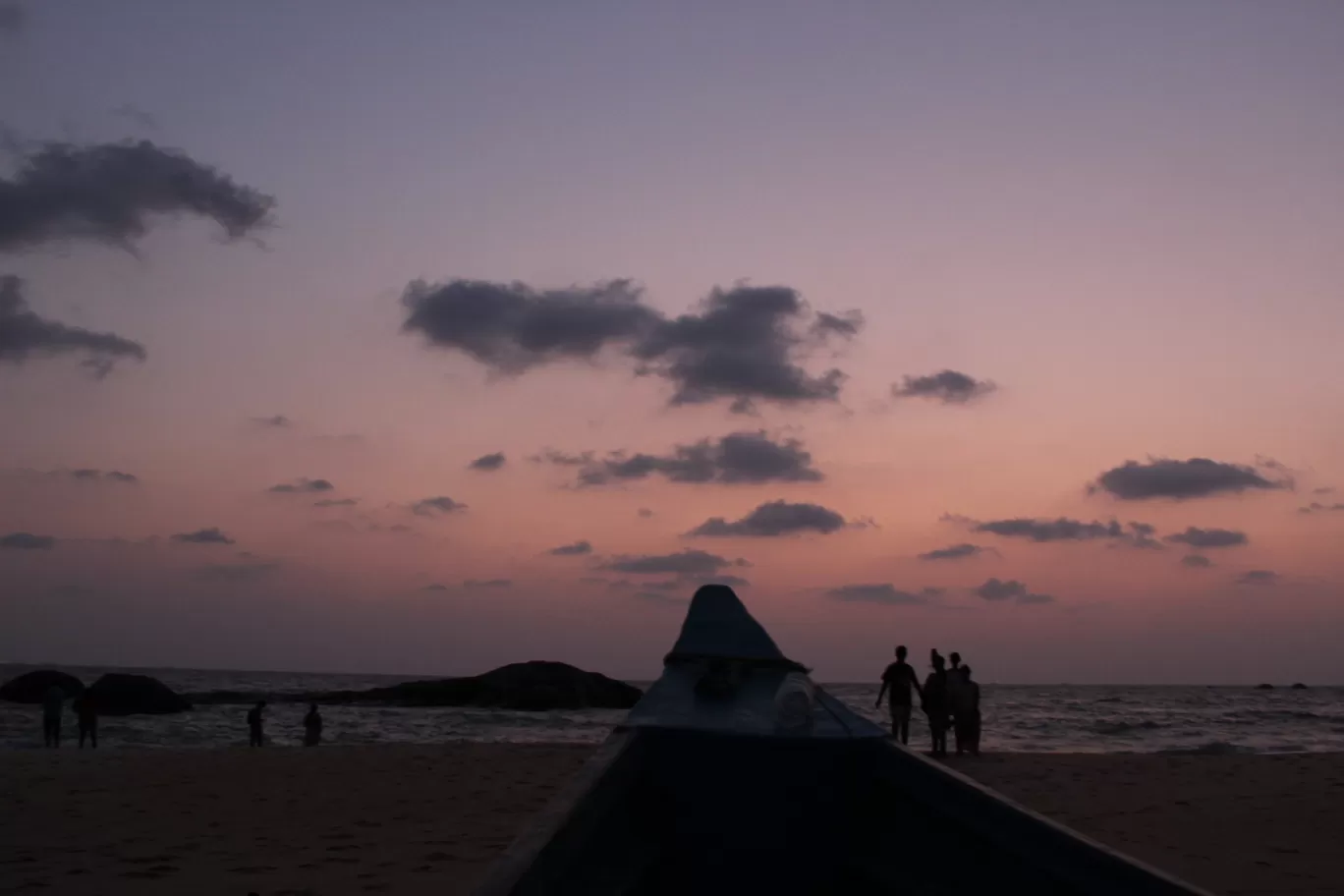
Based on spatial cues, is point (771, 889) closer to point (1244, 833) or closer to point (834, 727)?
point (834, 727)

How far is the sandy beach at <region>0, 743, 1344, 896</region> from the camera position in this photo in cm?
682

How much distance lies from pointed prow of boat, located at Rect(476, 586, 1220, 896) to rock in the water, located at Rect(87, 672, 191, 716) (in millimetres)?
39178

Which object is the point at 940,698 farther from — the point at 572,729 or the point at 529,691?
the point at 529,691

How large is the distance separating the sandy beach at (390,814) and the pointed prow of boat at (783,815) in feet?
9.38

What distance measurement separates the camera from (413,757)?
1470cm

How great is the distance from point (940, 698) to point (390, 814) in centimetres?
810

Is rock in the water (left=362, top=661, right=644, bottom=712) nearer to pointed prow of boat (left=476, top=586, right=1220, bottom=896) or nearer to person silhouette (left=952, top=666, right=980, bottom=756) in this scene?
person silhouette (left=952, top=666, right=980, bottom=756)

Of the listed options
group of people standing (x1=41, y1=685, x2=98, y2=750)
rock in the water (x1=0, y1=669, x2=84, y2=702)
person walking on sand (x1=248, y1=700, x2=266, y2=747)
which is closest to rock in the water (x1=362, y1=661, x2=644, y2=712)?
rock in the water (x1=0, y1=669, x2=84, y2=702)

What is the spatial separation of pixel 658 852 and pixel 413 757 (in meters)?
11.6

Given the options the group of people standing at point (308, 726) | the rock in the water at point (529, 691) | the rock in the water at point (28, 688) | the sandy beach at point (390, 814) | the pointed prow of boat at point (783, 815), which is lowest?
the rock in the water at point (529, 691)

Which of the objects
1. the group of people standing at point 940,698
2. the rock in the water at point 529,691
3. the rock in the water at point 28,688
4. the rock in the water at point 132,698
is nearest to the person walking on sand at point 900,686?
the group of people standing at point 940,698

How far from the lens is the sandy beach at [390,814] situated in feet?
22.4

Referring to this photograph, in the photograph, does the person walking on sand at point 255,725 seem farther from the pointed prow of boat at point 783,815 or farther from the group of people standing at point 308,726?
the pointed prow of boat at point 783,815

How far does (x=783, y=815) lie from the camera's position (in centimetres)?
410
